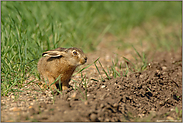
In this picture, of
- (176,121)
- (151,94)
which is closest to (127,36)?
(151,94)

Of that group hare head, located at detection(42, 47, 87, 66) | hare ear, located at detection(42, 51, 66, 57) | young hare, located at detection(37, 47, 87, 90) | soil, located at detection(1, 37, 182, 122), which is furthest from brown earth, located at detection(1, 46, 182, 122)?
hare ear, located at detection(42, 51, 66, 57)

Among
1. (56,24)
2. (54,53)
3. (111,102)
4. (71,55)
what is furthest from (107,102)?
(56,24)

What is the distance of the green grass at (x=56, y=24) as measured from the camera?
5109mm

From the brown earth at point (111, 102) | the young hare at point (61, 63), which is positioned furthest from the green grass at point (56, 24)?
the brown earth at point (111, 102)

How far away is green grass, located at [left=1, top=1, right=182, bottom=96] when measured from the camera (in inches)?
201

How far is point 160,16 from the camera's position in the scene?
34.7 ft

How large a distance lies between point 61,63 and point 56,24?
1.60 metres

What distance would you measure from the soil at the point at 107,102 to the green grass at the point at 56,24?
0.44 meters

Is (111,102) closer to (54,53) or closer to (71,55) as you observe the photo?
(71,55)

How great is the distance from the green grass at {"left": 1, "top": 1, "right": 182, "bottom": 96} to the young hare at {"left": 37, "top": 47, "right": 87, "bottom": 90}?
1.19ft

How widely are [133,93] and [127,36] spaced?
467 centimetres

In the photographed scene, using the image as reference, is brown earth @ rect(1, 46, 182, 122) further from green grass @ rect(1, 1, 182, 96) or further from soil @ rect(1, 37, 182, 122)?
green grass @ rect(1, 1, 182, 96)

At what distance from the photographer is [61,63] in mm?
4602

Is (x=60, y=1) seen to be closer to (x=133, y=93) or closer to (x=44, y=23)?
(x=44, y=23)
